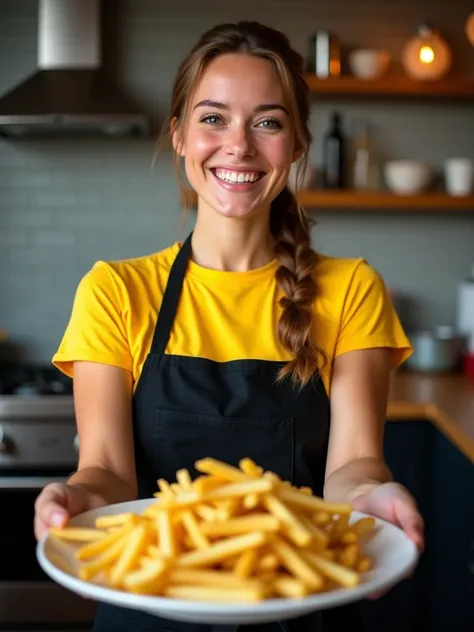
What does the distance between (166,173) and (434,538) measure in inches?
71.3

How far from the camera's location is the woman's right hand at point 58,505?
42.2 inches

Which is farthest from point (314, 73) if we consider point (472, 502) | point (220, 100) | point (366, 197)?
point (220, 100)

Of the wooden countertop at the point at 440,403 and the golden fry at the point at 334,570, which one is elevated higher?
the golden fry at the point at 334,570

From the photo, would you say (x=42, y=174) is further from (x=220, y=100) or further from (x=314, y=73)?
(x=220, y=100)

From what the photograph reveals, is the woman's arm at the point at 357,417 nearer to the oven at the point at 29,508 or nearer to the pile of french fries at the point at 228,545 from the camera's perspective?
the pile of french fries at the point at 228,545

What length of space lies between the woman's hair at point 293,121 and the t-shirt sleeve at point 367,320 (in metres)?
0.06

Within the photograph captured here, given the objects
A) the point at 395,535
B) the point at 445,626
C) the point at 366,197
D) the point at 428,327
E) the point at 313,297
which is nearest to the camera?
the point at 395,535

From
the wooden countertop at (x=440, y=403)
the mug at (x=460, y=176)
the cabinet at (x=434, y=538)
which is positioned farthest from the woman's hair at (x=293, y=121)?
the mug at (x=460, y=176)

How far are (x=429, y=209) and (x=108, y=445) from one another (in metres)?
2.49

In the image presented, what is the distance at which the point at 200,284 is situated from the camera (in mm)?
1569

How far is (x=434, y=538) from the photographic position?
2.65m

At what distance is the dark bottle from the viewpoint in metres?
3.46

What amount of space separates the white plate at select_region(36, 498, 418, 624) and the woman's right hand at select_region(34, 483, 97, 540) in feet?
0.14

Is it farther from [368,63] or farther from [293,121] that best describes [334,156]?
[293,121]
